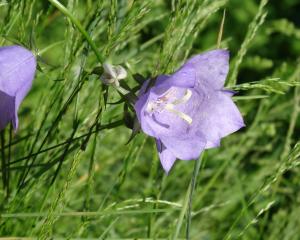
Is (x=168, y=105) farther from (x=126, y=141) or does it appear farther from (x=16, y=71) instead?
(x=126, y=141)

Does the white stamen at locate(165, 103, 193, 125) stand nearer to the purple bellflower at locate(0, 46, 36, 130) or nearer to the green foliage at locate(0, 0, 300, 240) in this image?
the green foliage at locate(0, 0, 300, 240)

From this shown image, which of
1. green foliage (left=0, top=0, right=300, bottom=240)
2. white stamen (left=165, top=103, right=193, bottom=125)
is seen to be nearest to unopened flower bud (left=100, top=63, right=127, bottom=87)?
green foliage (left=0, top=0, right=300, bottom=240)

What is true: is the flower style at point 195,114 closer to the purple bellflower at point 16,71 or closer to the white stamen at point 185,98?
the white stamen at point 185,98

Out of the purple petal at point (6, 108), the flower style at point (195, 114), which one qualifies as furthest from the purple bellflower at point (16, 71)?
the flower style at point (195, 114)

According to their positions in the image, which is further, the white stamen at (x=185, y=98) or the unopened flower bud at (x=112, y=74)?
the white stamen at (x=185, y=98)

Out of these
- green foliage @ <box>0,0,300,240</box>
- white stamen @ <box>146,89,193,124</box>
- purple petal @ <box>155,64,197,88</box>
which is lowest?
green foliage @ <box>0,0,300,240</box>

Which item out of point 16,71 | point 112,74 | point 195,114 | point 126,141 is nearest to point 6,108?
point 16,71

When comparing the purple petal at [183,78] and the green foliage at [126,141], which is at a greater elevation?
the purple petal at [183,78]
